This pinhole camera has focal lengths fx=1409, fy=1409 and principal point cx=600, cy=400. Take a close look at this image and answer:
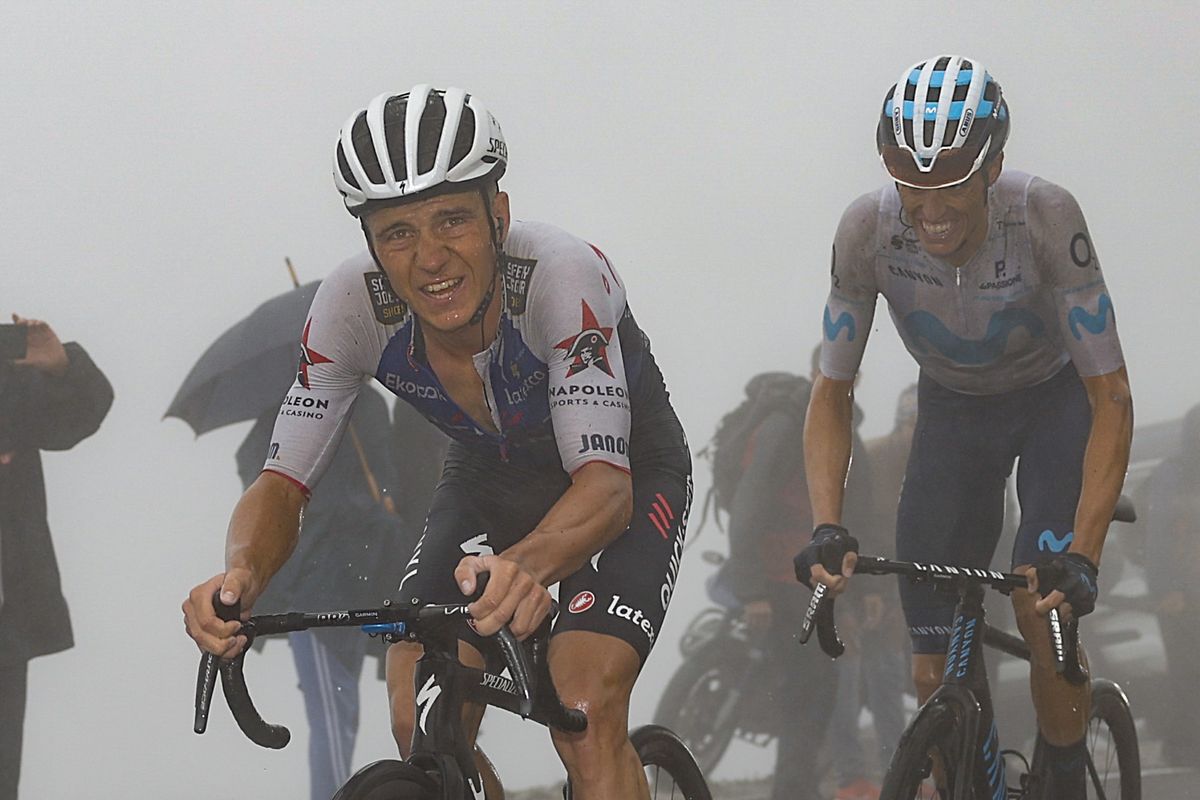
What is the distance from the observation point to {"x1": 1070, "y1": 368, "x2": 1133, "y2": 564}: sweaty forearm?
2.90m

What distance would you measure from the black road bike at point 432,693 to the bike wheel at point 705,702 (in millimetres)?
3106

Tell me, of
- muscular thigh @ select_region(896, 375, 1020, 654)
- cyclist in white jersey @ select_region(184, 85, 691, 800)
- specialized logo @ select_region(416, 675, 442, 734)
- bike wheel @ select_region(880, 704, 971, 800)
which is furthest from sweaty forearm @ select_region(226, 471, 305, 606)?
muscular thigh @ select_region(896, 375, 1020, 654)

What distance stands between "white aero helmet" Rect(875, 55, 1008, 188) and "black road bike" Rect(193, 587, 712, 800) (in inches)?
54.3

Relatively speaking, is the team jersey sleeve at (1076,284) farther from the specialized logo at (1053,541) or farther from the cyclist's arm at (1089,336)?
the specialized logo at (1053,541)

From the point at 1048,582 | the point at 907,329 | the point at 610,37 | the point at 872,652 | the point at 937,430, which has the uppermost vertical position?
the point at 610,37

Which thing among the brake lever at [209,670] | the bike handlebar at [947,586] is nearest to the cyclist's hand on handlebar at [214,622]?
the brake lever at [209,670]

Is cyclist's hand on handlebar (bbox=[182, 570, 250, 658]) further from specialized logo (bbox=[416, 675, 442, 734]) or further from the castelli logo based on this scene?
Answer: the castelli logo

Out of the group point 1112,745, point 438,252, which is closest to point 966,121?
point 438,252

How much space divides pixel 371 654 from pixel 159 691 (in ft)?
2.28

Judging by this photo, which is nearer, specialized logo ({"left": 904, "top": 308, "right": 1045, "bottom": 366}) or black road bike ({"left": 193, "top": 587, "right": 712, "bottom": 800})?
black road bike ({"left": 193, "top": 587, "right": 712, "bottom": 800})

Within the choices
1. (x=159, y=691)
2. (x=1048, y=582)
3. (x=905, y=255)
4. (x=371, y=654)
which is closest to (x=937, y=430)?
(x=905, y=255)

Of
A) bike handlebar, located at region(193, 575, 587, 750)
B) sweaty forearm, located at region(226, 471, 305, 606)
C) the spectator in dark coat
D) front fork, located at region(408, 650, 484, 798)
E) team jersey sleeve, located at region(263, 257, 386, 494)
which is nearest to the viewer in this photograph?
bike handlebar, located at region(193, 575, 587, 750)

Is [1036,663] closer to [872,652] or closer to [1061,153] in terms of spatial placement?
[872,652]

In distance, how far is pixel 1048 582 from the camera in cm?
274
